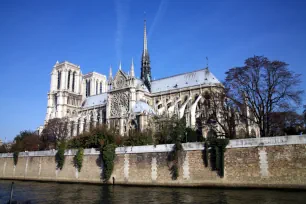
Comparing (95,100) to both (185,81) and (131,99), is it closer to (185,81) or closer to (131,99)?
(131,99)

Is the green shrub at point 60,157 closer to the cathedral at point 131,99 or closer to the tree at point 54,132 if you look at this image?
the cathedral at point 131,99

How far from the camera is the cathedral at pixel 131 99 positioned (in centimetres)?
4041

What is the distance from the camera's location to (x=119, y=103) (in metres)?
50.3

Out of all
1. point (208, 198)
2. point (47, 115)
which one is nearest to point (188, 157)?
point (208, 198)

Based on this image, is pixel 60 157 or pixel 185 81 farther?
pixel 185 81

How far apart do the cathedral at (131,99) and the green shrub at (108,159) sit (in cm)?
1254

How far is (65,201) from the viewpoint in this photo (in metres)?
16.5

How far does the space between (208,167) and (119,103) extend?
106 feet

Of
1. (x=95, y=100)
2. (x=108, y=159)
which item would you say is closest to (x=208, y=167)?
(x=108, y=159)

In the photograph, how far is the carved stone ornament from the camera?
4873 centimetres

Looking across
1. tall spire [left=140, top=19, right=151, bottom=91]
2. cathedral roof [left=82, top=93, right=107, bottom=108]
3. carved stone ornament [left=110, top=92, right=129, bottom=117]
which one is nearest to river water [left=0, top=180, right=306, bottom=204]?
carved stone ornament [left=110, top=92, right=129, bottom=117]

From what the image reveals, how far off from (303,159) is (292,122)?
17945 millimetres

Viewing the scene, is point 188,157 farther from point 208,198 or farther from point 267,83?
point 267,83

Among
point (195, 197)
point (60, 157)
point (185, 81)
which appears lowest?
point (195, 197)
